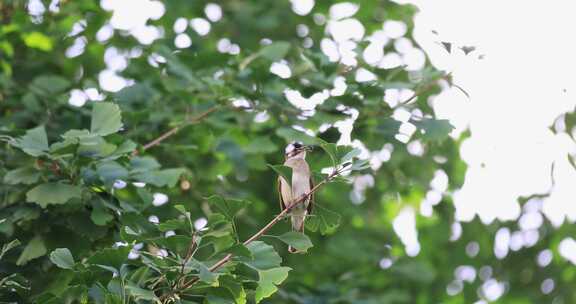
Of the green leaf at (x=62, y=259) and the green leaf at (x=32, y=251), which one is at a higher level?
the green leaf at (x=62, y=259)

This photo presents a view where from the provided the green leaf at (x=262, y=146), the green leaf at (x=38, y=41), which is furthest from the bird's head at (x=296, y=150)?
the green leaf at (x=38, y=41)

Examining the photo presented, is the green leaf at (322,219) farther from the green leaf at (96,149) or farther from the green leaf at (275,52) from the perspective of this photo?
the green leaf at (275,52)

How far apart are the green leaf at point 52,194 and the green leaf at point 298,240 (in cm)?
118

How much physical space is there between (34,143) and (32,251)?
1.87 ft

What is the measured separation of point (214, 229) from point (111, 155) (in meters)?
1.06

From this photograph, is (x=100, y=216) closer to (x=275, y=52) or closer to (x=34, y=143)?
(x=34, y=143)

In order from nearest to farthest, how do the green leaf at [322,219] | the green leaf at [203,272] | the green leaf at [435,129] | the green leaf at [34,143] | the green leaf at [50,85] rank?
1. the green leaf at [203,272]
2. the green leaf at [322,219]
3. the green leaf at [34,143]
4. the green leaf at [435,129]
5. the green leaf at [50,85]

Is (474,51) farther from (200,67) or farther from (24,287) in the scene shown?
(24,287)

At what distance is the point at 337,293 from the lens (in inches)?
235

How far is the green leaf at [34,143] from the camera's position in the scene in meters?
4.06

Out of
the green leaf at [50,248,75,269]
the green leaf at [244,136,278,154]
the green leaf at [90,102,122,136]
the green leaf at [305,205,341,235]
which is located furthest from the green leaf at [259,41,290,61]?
the green leaf at [50,248,75,269]

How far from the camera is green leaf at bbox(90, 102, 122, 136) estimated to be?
4.25 metres

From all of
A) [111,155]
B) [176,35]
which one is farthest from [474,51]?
[176,35]

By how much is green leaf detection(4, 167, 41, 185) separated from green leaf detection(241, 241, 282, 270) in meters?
1.41
